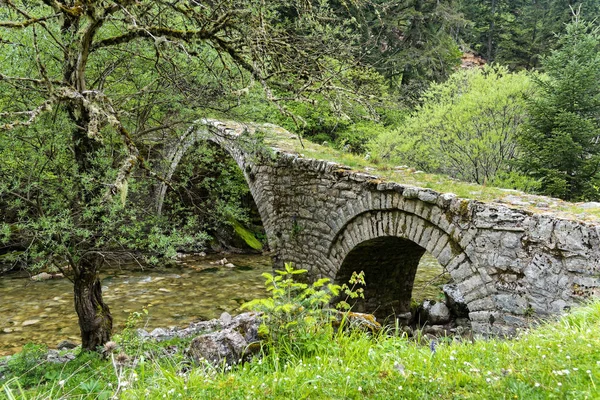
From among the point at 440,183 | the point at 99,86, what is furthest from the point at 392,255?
the point at 99,86

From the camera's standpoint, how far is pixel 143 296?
30.6 ft

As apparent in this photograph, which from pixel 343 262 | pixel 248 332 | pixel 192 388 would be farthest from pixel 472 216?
pixel 192 388

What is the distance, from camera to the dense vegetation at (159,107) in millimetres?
3893

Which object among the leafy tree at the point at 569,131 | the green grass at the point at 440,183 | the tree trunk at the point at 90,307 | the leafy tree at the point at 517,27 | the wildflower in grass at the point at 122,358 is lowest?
the tree trunk at the point at 90,307

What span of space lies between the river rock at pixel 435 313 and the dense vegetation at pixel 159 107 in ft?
11.5

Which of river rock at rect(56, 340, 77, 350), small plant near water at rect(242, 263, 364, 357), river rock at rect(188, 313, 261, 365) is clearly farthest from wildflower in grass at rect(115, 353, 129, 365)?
river rock at rect(56, 340, 77, 350)

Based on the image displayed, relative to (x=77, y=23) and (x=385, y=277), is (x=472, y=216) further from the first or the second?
(x=77, y=23)

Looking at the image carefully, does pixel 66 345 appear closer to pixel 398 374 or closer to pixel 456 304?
pixel 398 374

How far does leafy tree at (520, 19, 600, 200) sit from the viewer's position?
29.9ft

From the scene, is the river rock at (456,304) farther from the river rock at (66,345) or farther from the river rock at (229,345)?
the river rock at (66,345)

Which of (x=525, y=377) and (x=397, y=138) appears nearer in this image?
(x=525, y=377)

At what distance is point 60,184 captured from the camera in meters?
4.48

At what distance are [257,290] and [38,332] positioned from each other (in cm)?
459

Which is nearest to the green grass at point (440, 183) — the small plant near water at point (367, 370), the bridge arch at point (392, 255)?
the bridge arch at point (392, 255)
